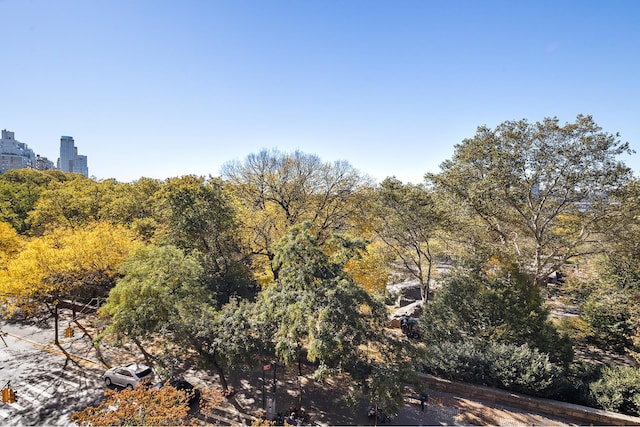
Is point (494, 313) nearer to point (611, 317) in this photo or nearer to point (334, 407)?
point (334, 407)

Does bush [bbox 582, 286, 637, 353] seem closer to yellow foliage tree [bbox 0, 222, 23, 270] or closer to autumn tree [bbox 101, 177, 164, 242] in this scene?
autumn tree [bbox 101, 177, 164, 242]

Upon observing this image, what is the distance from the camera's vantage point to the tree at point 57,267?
15.4 metres

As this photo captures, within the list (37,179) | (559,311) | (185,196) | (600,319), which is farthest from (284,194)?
(37,179)

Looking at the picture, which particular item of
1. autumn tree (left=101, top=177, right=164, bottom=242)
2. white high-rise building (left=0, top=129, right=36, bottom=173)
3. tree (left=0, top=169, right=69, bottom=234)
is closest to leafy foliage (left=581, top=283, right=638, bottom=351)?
autumn tree (left=101, top=177, right=164, bottom=242)

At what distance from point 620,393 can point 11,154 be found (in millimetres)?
209551

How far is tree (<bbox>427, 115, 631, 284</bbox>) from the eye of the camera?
15469 millimetres

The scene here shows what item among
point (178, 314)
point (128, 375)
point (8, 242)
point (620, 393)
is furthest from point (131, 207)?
point (620, 393)

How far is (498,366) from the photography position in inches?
527

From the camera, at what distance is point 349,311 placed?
35.6ft

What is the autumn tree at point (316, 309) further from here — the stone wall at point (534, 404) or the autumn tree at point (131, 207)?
the autumn tree at point (131, 207)

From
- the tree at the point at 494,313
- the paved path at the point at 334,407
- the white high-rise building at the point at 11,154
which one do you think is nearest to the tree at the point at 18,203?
the paved path at the point at 334,407

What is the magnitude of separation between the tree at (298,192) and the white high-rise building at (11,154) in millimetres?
171563

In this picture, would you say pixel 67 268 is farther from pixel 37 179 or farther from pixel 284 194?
pixel 37 179

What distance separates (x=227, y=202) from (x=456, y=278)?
13.9 m
